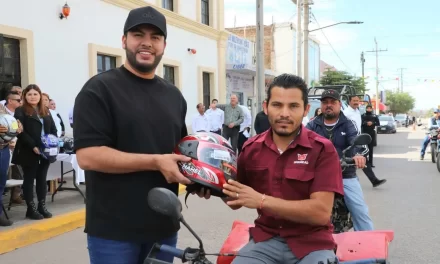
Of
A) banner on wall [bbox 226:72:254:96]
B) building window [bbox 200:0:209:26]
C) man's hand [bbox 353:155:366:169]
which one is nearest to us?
man's hand [bbox 353:155:366:169]

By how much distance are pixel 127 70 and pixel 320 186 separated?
1145mm

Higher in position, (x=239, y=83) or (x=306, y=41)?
(x=306, y=41)

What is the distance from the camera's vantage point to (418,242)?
5980mm

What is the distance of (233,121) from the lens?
13.9 m

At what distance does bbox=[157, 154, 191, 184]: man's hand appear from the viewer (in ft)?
7.02

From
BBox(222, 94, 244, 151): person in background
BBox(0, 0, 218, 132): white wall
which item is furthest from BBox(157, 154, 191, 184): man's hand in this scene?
BBox(222, 94, 244, 151): person in background

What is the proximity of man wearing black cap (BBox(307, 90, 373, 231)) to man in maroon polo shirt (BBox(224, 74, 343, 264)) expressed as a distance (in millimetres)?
1988

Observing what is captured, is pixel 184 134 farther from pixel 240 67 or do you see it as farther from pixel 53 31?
pixel 240 67

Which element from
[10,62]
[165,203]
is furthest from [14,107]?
[165,203]

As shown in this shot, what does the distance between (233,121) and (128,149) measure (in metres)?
11.7

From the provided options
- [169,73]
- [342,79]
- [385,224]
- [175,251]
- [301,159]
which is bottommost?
[385,224]

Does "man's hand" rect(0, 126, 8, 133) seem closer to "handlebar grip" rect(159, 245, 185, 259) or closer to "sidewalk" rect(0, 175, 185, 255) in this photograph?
"sidewalk" rect(0, 175, 185, 255)

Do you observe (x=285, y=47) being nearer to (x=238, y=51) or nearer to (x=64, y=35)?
(x=238, y=51)

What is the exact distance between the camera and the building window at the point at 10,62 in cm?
979
